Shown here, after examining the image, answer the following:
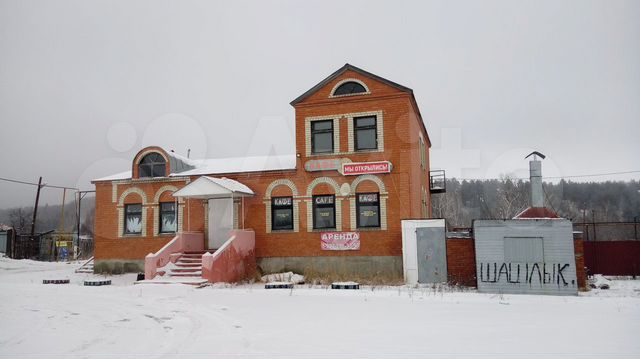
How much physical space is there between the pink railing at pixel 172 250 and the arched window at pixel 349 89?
938cm

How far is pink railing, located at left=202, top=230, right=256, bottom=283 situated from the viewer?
18.5 meters

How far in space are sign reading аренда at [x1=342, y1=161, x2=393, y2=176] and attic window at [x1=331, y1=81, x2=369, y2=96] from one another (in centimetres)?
332

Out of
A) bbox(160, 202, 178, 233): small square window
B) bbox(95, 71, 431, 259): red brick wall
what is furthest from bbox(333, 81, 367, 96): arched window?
bbox(160, 202, 178, 233): small square window

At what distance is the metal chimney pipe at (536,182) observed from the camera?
19.8 meters

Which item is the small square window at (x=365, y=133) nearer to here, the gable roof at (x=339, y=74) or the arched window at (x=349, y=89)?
the arched window at (x=349, y=89)

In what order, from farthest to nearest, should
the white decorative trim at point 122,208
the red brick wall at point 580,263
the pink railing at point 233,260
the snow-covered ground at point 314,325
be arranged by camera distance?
the white decorative trim at point 122,208 → the pink railing at point 233,260 → the red brick wall at point 580,263 → the snow-covered ground at point 314,325

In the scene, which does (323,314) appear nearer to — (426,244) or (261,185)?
(426,244)

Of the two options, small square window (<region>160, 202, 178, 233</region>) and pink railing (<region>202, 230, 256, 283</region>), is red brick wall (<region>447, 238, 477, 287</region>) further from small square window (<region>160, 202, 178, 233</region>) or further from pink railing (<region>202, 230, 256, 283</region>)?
small square window (<region>160, 202, 178, 233</region>)

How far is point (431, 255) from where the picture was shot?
18.3 metres

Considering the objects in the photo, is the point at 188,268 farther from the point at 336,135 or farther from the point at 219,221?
the point at 336,135

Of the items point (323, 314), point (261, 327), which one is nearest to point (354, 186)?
point (323, 314)

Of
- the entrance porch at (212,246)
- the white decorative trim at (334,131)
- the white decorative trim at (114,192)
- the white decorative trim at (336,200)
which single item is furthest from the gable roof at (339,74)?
the white decorative trim at (114,192)

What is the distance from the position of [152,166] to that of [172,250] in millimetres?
5478

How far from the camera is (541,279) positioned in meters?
15.5
